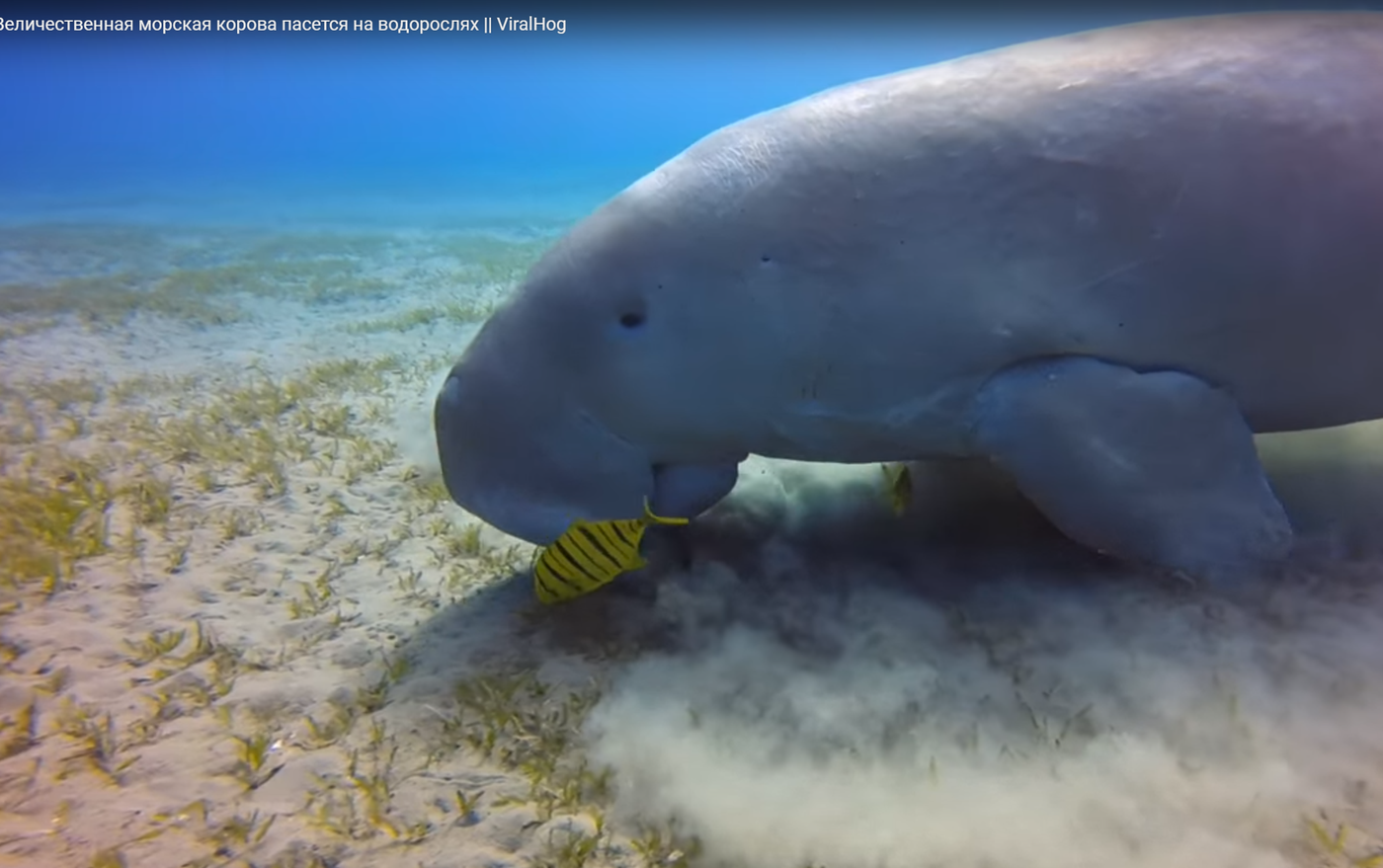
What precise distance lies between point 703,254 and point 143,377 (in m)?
5.97

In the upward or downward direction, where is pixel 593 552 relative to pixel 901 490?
upward

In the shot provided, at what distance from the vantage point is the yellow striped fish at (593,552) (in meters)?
2.64

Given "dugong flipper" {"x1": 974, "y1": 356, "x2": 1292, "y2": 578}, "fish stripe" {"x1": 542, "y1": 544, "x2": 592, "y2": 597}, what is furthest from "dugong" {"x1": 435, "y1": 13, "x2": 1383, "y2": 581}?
"fish stripe" {"x1": 542, "y1": 544, "x2": 592, "y2": 597}

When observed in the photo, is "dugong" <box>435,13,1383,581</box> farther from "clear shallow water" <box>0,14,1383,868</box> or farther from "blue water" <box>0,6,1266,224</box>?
"blue water" <box>0,6,1266,224</box>

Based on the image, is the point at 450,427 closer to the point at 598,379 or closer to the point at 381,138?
the point at 598,379

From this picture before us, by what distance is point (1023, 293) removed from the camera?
253 cm

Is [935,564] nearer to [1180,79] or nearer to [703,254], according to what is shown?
[703,254]

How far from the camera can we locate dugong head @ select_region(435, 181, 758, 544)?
2693 mm

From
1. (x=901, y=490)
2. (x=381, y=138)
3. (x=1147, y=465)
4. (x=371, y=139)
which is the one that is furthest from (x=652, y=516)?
(x=381, y=138)

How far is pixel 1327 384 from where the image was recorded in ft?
8.78

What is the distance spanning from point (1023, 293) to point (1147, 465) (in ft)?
2.11

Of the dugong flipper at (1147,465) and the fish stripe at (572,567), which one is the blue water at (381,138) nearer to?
the dugong flipper at (1147,465)

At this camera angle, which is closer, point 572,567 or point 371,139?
point 572,567

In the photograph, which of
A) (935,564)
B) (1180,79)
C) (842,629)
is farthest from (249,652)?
(1180,79)
